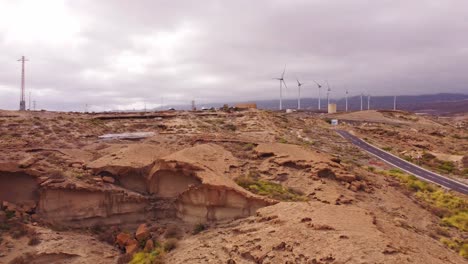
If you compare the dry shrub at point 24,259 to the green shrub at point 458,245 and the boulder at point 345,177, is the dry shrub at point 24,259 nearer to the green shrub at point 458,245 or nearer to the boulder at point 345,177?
the boulder at point 345,177

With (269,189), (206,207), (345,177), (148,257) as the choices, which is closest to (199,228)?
(206,207)

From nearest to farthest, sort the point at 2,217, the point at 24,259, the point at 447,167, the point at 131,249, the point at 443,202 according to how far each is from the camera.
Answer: the point at 24,259, the point at 131,249, the point at 2,217, the point at 443,202, the point at 447,167

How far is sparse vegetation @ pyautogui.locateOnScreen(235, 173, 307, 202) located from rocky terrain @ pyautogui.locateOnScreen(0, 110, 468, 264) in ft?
0.42

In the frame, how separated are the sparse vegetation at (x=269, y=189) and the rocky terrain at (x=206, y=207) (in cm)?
13

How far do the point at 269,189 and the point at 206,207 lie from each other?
4218 mm

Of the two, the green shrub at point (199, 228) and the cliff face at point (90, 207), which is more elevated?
the cliff face at point (90, 207)

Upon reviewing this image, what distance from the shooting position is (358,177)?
31828mm

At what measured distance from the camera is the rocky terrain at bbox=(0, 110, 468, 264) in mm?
19047

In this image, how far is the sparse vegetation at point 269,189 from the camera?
25.4 meters

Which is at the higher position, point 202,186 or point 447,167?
point 202,186

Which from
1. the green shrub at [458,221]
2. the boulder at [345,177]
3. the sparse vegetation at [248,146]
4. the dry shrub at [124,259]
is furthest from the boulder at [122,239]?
the green shrub at [458,221]

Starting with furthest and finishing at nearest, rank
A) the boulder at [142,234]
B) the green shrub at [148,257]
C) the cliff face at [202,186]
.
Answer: the boulder at [142,234] < the cliff face at [202,186] < the green shrub at [148,257]

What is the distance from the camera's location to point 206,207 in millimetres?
26672

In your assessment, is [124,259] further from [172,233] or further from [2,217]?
[2,217]
